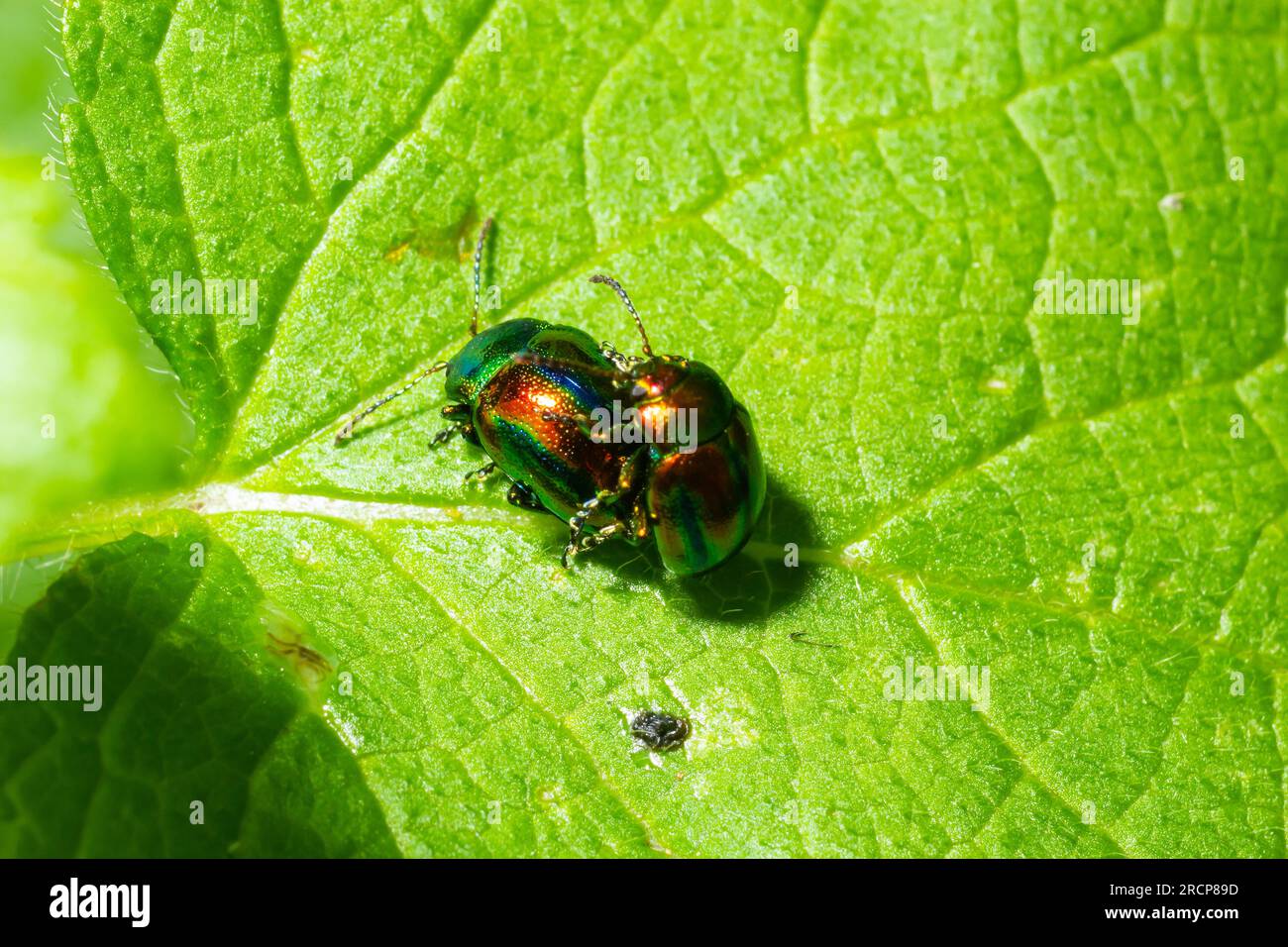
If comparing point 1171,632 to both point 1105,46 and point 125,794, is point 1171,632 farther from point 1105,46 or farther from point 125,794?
point 125,794

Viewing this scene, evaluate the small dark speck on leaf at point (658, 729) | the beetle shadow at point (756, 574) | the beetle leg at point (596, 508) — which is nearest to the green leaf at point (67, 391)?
the beetle leg at point (596, 508)

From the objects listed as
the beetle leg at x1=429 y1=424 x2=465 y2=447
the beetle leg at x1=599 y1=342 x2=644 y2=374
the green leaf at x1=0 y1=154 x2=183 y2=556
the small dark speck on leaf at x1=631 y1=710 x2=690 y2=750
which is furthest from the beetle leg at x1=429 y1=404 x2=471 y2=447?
the small dark speck on leaf at x1=631 y1=710 x2=690 y2=750

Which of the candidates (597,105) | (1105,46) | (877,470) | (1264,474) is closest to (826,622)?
(877,470)

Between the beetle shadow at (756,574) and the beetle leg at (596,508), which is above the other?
the beetle leg at (596,508)

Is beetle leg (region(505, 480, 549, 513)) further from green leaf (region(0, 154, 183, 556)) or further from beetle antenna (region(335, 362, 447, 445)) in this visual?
green leaf (region(0, 154, 183, 556))

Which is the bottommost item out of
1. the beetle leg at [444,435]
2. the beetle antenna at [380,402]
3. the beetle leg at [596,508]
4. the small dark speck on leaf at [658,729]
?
the small dark speck on leaf at [658,729]

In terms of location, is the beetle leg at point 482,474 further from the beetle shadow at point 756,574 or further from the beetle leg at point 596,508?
the beetle shadow at point 756,574

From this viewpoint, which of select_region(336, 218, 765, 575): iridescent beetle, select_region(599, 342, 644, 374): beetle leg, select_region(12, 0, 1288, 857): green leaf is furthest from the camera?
select_region(599, 342, 644, 374): beetle leg
